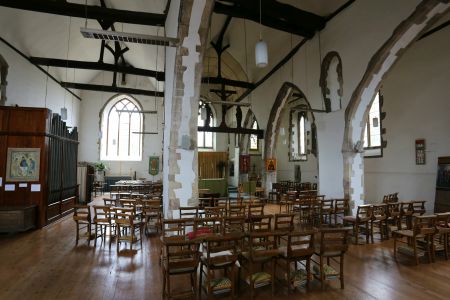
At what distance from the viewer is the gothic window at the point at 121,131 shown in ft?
45.5

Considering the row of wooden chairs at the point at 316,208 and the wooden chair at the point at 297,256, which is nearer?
the wooden chair at the point at 297,256

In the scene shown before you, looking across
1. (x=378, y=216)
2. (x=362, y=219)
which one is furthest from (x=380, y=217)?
(x=362, y=219)

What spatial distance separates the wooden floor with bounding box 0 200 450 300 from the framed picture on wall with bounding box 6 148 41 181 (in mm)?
1615

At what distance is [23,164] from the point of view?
225 inches

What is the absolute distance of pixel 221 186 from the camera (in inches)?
344

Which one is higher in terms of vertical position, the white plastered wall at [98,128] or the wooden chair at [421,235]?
the white plastered wall at [98,128]

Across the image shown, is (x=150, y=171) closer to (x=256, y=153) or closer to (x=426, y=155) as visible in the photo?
(x=256, y=153)

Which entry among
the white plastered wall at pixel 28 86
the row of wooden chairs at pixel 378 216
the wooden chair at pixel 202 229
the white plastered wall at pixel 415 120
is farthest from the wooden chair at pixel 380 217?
the white plastered wall at pixel 28 86

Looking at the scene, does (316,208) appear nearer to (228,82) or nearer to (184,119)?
(184,119)

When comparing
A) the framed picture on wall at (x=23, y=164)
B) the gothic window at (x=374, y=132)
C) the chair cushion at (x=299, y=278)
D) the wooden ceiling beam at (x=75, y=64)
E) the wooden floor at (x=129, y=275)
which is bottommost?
the wooden floor at (x=129, y=275)

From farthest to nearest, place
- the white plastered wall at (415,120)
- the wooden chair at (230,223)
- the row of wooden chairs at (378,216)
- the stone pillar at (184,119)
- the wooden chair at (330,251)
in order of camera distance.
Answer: the white plastered wall at (415,120), the row of wooden chairs at (378,216), the stone pillar at (184,119), the wooden chair at (230,223), the wooden chair at (330,251)

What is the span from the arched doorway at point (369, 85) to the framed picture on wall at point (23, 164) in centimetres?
683

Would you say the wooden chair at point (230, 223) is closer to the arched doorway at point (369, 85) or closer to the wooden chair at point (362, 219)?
the wooden chair at point (362, 219)

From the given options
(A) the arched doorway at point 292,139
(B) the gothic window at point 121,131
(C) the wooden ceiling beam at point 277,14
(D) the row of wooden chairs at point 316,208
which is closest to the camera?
(D) the row of wooden chairs at point 316,208
